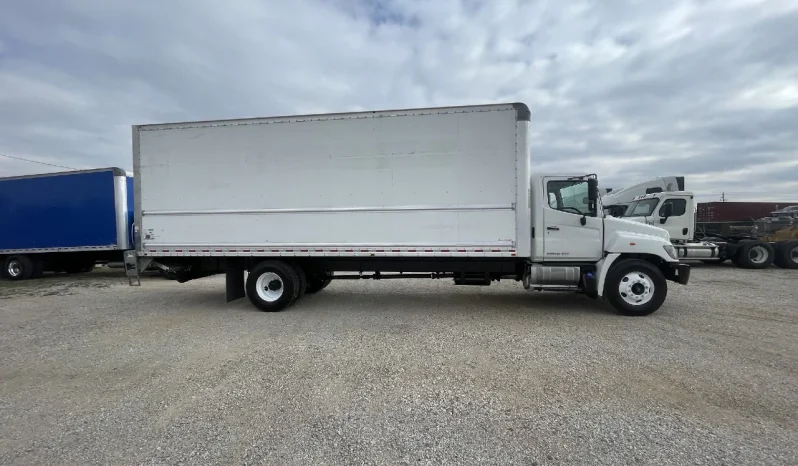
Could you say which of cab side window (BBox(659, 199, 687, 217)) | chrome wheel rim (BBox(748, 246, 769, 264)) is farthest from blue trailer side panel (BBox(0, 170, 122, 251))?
chrome wheel rim (BBox(748, 246, 769, 264))

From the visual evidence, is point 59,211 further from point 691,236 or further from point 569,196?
point 691,236

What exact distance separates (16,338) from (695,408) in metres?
8.71

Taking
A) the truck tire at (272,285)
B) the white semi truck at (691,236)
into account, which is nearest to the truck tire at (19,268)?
the truck tire at (272,285)

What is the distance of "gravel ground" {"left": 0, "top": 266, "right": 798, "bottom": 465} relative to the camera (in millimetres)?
2766

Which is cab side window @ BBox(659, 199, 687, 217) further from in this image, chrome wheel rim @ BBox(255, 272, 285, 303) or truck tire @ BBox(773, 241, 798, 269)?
chrome wheel rim @ BBox(255, 272, 285, 303)

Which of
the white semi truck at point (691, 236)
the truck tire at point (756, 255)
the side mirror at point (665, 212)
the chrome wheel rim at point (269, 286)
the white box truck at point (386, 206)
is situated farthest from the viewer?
the truck tire at point (756, 255)

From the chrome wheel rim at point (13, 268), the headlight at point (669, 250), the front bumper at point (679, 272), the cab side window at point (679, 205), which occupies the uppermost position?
the cab side window at point (679, 205)

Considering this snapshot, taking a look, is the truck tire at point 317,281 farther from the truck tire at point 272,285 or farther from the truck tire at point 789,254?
the truck tire at point 789,254

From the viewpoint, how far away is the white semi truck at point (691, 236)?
11141 mm

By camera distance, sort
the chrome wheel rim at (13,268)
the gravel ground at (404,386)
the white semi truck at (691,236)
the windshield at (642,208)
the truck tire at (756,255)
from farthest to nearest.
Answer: the truck tire at (756,255)
the chrome wheel rim at (13,268)
the windshield at (642,208)
the white semi truck at (691,236)
the gravel ground at (404,386)

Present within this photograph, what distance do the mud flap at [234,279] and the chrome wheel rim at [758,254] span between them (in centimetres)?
1595

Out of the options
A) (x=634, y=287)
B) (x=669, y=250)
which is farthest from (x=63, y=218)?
(x=669, y=250)

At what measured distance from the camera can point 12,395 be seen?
378cm

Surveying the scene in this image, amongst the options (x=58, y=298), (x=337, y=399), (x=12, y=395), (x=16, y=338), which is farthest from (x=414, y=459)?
(x=58, y=298)
